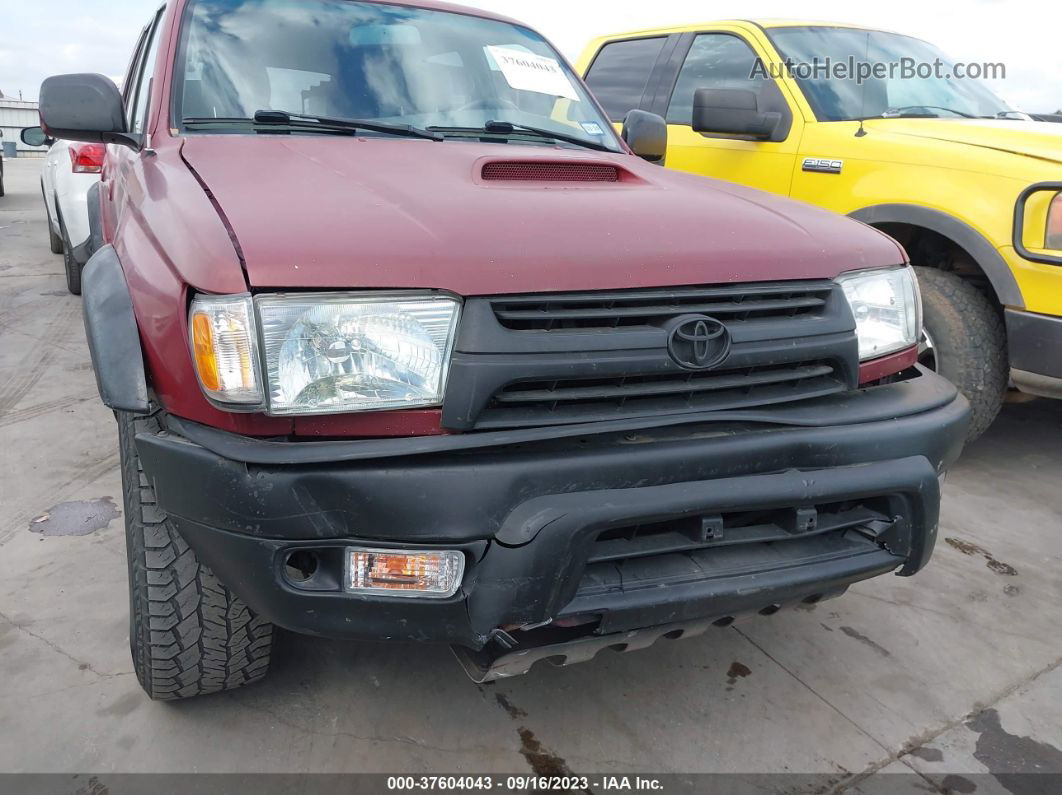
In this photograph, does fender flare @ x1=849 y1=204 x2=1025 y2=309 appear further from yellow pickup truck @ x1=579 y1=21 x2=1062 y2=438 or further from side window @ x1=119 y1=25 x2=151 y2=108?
side window @ x1=119 y1=25 x2=151 y2=108

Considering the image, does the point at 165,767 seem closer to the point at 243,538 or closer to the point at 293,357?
the point at 243,538

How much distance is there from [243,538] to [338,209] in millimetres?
659

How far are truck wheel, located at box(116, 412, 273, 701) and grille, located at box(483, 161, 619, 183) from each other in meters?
0.99

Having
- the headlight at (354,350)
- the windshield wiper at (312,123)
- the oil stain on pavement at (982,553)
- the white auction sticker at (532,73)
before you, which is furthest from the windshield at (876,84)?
the headlight at (354,350)

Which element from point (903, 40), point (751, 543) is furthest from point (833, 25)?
point (751, 543)

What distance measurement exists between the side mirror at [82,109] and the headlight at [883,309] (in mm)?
1995

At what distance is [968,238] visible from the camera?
3.34 m

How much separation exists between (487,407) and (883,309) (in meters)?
1.07

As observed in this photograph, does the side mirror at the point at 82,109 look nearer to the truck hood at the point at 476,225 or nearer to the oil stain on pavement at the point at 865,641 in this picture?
the truck hood at the point at 476,225

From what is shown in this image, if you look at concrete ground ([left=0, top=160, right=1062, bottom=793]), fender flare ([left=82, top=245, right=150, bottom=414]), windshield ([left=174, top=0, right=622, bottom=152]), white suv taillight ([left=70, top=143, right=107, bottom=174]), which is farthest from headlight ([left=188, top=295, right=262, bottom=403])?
white suv taillight ([left=70, top=143, right=107, bottom=174])

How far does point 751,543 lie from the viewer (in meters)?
1.78

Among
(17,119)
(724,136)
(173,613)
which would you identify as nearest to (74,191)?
(724,136)

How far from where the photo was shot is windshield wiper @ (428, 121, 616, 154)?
101 inches

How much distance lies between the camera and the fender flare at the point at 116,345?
5.42 feet
